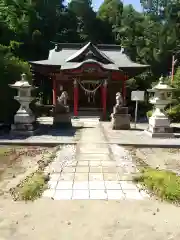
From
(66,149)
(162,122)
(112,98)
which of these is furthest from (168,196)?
(112,98)

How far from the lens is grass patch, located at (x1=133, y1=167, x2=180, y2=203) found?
5.94m

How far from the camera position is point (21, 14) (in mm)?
35000

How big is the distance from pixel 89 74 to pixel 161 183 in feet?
48.9

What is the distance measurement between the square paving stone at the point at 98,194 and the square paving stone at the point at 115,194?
0.10 meters

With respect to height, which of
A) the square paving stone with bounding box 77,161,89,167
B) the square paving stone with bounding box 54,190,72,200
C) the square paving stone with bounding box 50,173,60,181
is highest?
the square paving stone with bounding box 77,161,89,167

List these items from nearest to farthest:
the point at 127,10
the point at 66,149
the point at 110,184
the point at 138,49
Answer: the point at 110,184
the point at 66,149
the point at 138,49
the point at 127,10

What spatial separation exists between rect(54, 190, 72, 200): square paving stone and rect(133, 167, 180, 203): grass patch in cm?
167

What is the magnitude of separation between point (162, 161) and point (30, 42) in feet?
87.0

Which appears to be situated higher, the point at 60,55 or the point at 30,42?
the point at 30,42

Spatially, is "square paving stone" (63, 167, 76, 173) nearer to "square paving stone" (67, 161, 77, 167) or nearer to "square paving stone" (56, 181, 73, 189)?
"square paving stone" (67, 161, 77, 167)

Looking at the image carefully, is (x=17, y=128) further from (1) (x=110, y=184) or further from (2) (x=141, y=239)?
(2) (x=141, y=239)

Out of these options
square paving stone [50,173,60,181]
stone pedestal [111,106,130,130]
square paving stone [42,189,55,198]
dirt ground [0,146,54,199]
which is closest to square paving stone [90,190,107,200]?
square paving stone [42,189,55,198]

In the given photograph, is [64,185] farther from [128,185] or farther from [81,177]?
[128,185]

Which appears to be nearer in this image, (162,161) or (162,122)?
(162,161)
